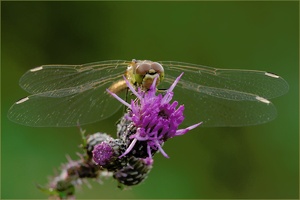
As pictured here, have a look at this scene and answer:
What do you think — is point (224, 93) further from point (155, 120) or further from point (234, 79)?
point (155, 120)

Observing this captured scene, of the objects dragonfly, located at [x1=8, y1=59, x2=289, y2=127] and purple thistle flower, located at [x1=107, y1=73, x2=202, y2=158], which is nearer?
purple thistle flower, located at [x1=107, y1=73, x2=202, y2=158]

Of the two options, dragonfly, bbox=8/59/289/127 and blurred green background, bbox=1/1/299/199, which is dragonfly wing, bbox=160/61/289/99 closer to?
dragonfly, bbox=8/59/289/127

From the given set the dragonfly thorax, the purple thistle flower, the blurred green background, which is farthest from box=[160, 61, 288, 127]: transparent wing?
the blurred green background

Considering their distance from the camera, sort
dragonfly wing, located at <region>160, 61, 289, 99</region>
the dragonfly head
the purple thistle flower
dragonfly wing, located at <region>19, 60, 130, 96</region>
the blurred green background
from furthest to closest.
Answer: the blurred green background
dragonfly wing, located at <region>160, 61, 289, 99</region>
dragonfly wing, located at <region>19, 60, 130, 96</region>
the dragonfly head
the purple thistle flower

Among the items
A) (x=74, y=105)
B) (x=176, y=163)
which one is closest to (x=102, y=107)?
(x=74, y=105)

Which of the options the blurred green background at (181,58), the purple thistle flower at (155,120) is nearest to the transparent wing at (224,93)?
the purple thistle flower at (155,120)

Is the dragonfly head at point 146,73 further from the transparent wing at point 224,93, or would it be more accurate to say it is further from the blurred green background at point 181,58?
the blurred green background at point 181,58

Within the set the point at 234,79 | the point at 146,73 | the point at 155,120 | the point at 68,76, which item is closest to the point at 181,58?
the point at 234,79
